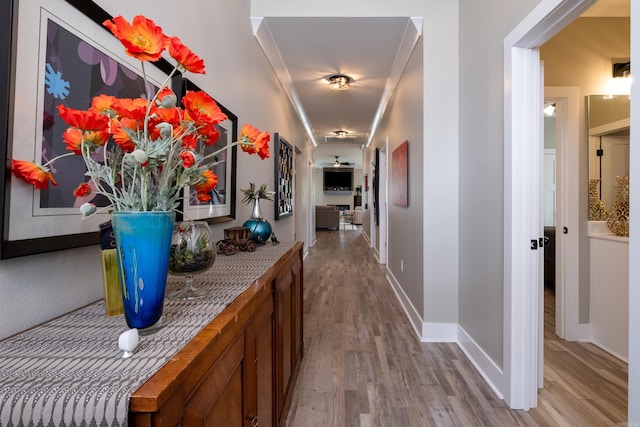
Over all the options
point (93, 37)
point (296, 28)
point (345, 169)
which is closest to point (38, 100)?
point (93, 37)

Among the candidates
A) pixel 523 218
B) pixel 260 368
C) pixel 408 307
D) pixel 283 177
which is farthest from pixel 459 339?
pixel 283 177

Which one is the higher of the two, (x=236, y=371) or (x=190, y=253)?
(x=190, y=253)

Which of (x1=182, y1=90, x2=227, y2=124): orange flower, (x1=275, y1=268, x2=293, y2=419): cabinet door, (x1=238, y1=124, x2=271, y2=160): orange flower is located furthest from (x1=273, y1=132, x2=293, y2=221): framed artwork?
(x1=182, y1=90, x2=227, y2=124): orange flower

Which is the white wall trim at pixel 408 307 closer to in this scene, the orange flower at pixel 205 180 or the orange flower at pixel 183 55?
the orange flower at pixel 205 180

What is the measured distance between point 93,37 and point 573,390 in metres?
2.85

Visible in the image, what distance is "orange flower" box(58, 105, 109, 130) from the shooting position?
22.4 inches

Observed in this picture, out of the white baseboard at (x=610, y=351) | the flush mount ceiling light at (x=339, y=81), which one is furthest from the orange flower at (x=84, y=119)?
the flush mount ceiling light at (x=339, y=81)

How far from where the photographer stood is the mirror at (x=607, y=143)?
2584 millimetres

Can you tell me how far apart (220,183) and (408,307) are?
2191mm

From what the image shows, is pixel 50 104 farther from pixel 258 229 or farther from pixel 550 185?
pixel 550 185

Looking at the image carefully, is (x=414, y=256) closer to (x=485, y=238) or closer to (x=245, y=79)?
(x=485, y=238)

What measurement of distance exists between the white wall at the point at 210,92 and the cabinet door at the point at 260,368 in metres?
0.52

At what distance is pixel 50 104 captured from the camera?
2.74 ft

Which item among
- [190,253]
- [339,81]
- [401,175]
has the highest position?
[339,81]
